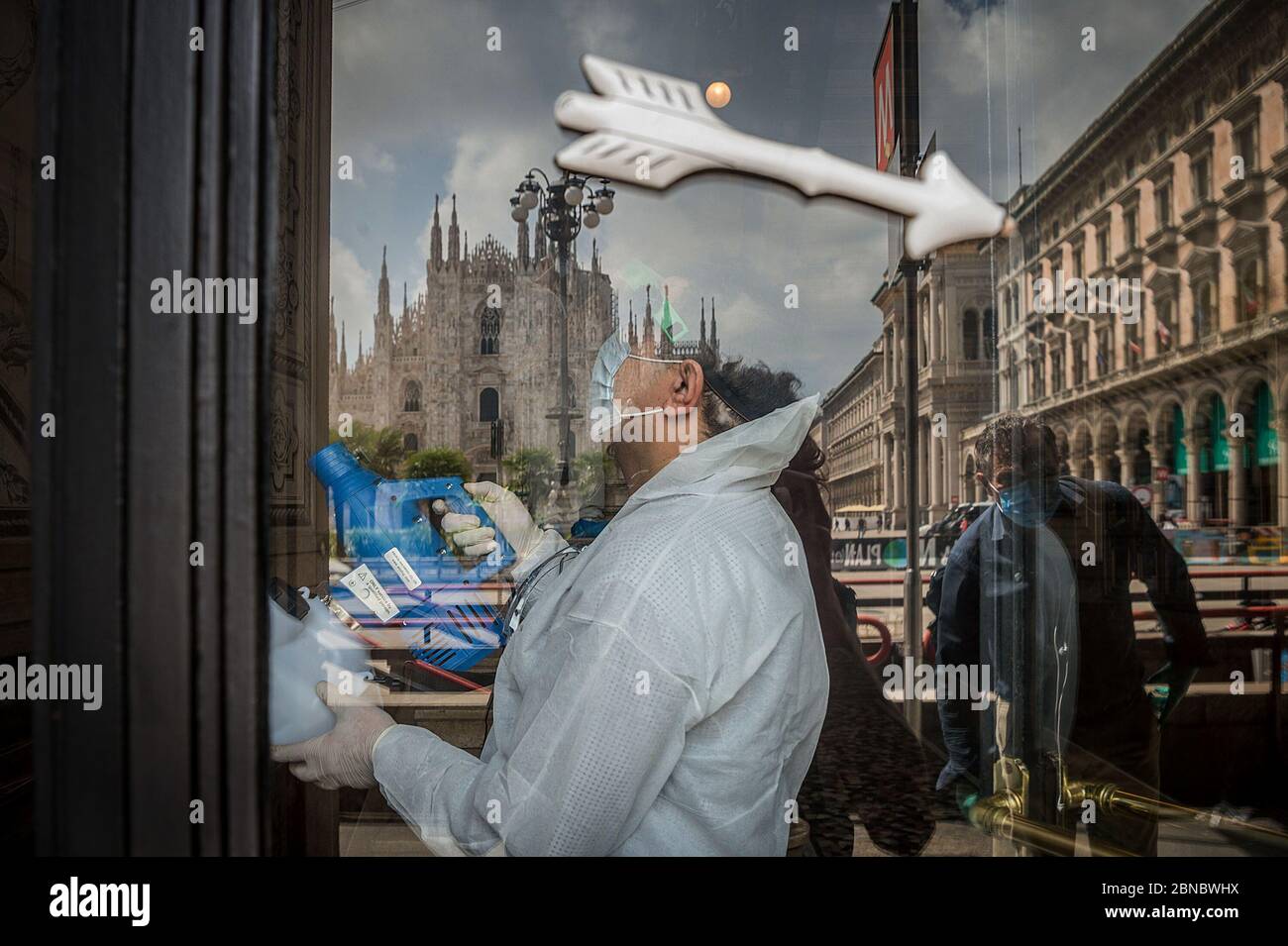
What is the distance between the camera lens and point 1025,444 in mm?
1801

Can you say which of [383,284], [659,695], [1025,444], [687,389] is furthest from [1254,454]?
[383,284]

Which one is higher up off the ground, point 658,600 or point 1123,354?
point 1123,354

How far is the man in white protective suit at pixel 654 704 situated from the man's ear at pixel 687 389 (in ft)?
0.58

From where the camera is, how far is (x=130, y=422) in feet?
2.85

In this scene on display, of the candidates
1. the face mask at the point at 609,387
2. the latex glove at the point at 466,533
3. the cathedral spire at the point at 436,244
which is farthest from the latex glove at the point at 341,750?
the cathedral spire at the point at 436,244

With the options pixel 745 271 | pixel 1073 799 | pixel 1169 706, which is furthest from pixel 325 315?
pixel 1169 706

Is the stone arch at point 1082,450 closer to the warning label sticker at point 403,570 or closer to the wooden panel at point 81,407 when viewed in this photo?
the warning label sticker at point 403,570

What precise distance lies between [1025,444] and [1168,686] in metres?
0.66

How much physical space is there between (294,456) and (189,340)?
45.7 inches

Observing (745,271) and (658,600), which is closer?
(658,600)

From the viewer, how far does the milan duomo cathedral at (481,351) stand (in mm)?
2416

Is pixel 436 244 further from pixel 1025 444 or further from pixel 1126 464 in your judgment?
pixel 1126 464

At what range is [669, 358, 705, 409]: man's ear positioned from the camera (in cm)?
149
